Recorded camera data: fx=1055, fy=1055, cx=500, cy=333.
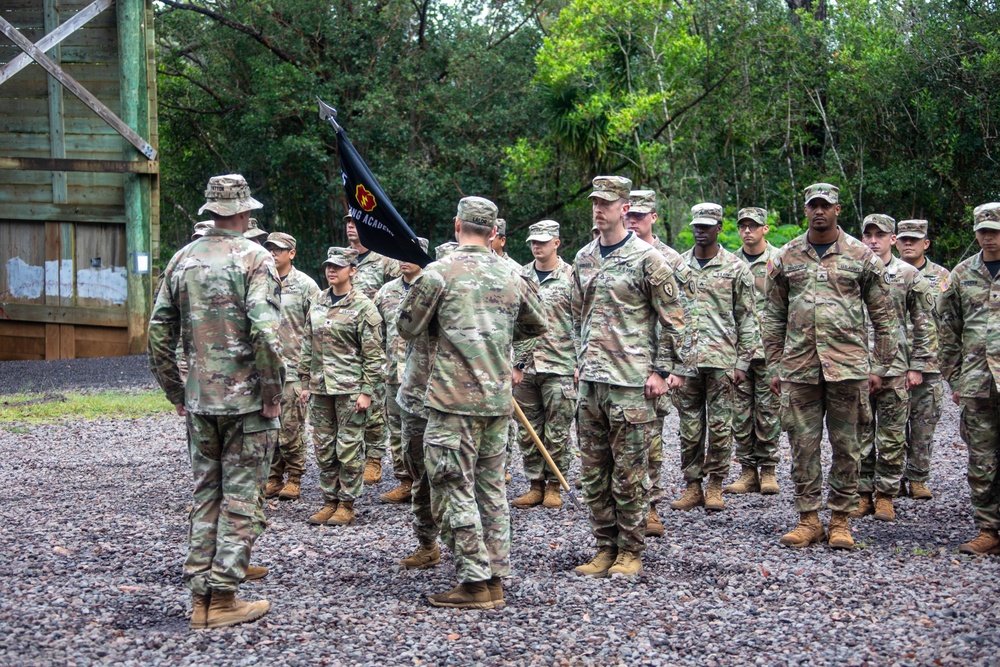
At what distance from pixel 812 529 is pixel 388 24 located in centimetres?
1831

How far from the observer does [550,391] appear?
877cm

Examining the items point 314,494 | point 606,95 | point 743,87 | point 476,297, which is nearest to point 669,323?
point 476,297

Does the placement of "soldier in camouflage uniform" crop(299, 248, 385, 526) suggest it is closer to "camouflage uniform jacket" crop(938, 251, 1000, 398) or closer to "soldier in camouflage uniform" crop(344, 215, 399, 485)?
"soldier in camouflage uniform" crop(344, 215, 399, 485)

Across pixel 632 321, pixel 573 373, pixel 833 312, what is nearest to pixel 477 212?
pixel 632 321

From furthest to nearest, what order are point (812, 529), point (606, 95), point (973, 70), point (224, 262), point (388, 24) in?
point (388, 24)
point (606, 95)
point (973, 70)
point (812, 529)
point (224, 262)

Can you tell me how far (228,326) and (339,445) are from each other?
2517 millimetres

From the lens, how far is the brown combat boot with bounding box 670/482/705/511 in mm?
8438

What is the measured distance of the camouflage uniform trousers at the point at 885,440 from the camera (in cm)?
834

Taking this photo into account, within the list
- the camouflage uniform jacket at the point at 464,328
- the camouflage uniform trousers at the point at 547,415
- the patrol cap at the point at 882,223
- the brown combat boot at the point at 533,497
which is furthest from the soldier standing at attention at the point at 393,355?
the patrol cap at the point at 882,223

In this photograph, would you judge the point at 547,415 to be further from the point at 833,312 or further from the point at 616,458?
the point at 833,312

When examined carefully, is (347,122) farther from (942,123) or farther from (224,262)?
(224,262)

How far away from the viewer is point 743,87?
2138cm

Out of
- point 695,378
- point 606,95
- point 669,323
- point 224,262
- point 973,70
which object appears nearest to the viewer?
point 224,262

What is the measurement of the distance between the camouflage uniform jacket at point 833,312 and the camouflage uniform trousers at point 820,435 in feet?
0.44
